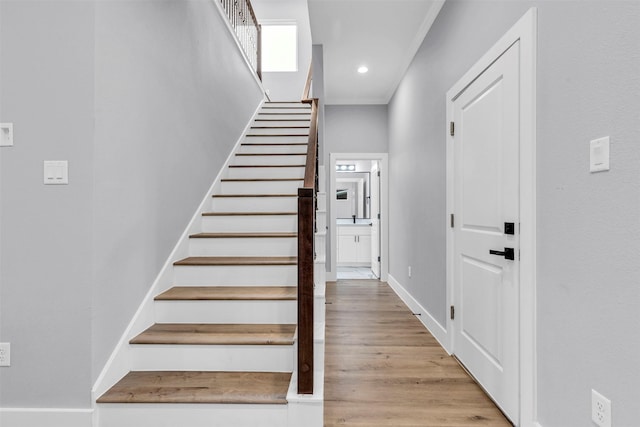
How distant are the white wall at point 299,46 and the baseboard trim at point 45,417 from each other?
592cm

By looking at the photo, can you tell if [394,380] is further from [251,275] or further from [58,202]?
[58,202]

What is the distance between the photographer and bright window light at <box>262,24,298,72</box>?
6.62 metres

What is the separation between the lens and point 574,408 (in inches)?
51.4

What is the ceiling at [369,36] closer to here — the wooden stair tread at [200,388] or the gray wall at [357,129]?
the gray wall at [357,129]

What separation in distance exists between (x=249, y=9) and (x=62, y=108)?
425 cm

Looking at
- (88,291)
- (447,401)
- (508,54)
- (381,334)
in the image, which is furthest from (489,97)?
(88,291)

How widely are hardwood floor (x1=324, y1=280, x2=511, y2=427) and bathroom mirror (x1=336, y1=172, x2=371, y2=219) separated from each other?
416 cm

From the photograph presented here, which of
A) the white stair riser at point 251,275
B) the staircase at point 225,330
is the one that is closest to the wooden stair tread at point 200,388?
the staircase at point 225,330

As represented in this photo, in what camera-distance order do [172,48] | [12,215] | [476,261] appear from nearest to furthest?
[12,215] → [476,261] → [172,48]

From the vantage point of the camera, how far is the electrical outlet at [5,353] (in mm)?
1569

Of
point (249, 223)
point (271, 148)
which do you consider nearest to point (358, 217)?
point (271, 148)

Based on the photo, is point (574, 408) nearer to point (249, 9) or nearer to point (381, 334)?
point (381, 334)

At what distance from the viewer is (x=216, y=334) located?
1918 millimetres

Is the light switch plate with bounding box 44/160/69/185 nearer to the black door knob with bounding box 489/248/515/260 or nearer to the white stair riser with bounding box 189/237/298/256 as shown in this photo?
the white stair riser with bounding box 189/237/298/256
